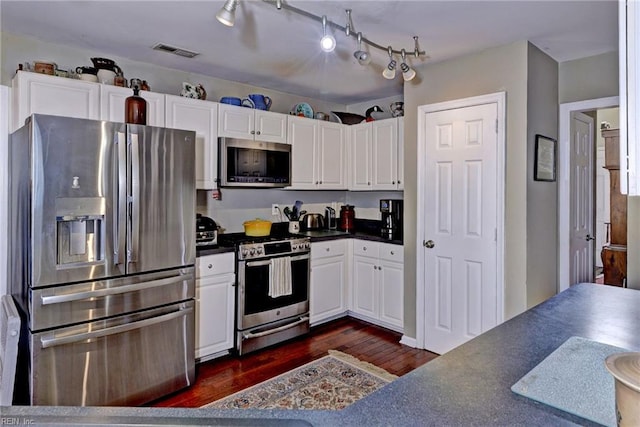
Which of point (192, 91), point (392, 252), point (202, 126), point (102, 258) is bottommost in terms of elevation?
point (392, 252)

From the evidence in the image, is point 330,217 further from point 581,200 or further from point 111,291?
point 111,291

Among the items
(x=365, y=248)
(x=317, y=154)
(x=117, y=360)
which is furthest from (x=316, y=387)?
(x=317, y=154)

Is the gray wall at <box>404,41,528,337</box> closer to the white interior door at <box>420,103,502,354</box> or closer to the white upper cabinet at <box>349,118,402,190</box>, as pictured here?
the white interior door at <box>420,103,502,354</box>

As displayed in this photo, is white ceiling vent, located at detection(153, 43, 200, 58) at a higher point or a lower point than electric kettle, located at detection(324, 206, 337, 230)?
higher

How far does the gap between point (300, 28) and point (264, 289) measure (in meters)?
2.06

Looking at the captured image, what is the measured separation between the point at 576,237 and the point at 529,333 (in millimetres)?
2600

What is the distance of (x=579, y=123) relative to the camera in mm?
3389

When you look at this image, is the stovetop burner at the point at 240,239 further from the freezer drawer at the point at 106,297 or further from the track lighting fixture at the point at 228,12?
the track lighting fixture at the point at 228,12

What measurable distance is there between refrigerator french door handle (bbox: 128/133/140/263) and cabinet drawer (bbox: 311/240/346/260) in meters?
1.71

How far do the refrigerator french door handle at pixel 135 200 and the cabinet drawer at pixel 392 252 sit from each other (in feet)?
7.27

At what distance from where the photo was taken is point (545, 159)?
9.85 feet

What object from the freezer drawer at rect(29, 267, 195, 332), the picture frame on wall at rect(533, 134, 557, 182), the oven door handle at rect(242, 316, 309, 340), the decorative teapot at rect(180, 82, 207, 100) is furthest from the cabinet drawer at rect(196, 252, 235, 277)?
the picture frame on wall at rect(533, 134, 557, 182)

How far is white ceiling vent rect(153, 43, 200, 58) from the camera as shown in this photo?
287 centimetres

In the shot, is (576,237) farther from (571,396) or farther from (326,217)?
(571,396)
